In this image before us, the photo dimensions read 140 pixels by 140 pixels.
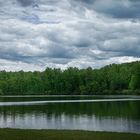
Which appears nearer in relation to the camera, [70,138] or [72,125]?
[70,138]

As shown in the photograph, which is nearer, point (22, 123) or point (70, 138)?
point (70, 138)

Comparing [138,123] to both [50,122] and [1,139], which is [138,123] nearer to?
[50,122]

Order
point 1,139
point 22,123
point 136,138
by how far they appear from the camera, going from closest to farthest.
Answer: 1. point 1,139
2. point 136,138
3. point 22,123

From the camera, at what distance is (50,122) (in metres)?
61.4

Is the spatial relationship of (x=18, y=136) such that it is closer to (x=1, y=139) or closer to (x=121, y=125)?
(x=1, y=139)

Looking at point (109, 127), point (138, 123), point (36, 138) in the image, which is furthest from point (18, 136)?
point (138, 123)

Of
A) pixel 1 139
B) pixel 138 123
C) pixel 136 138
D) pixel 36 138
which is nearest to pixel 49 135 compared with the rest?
pixel 36 138

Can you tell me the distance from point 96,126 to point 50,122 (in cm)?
930

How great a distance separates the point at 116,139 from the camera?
1391 inches

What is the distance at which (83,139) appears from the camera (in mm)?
34719

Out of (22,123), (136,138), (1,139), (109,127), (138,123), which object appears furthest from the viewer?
(22,123)

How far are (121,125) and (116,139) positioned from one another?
1985cm

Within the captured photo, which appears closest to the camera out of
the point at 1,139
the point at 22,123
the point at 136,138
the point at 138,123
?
the point at 1,139

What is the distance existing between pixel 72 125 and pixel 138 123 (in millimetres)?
8915
